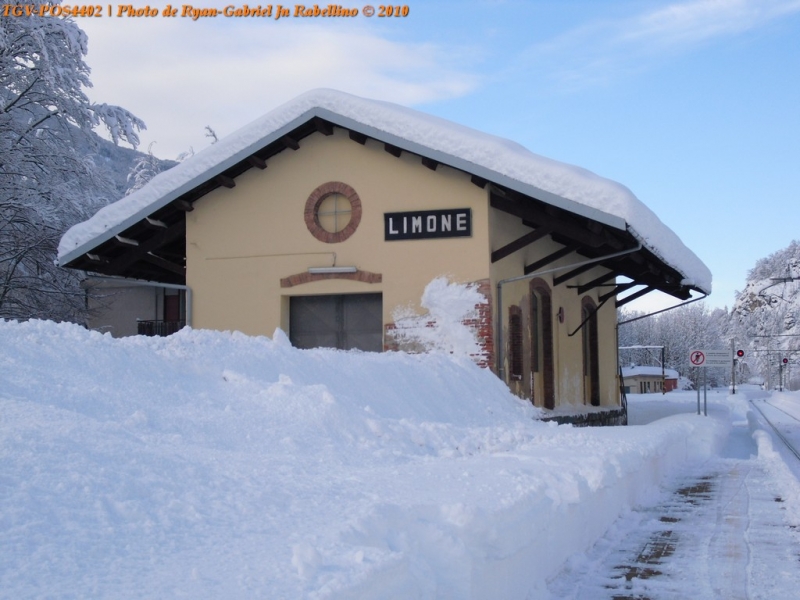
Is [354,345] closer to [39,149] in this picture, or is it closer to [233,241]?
[233,241]

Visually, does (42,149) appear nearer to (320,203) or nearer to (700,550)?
(320,203)

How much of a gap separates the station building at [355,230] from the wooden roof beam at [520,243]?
3 centimetres

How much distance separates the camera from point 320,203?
16.2 meters

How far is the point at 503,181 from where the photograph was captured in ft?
45.9

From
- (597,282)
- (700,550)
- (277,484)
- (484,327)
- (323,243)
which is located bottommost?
(700,550)

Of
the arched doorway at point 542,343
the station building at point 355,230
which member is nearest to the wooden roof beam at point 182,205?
the station building at point 355,230

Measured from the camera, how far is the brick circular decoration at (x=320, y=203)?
15.8 meters

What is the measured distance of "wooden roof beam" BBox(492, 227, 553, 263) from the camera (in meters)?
14.7

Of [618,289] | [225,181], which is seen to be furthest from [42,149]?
[618,289]

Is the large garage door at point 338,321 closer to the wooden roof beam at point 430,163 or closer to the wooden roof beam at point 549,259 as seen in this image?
the wooden roof beam at point 430,163

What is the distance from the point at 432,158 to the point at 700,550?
8.80 m

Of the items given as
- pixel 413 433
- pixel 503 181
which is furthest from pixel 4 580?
pixel 503 181

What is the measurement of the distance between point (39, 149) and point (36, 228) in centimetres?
222

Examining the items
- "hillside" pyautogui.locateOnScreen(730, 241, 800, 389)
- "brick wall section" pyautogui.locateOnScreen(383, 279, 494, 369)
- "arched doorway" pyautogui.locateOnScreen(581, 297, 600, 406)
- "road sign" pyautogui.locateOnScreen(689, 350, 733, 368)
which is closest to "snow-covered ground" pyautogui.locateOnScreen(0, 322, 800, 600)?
"brick wall section" pyautogui.locateOnScreen(383, 279, 494, 369)
